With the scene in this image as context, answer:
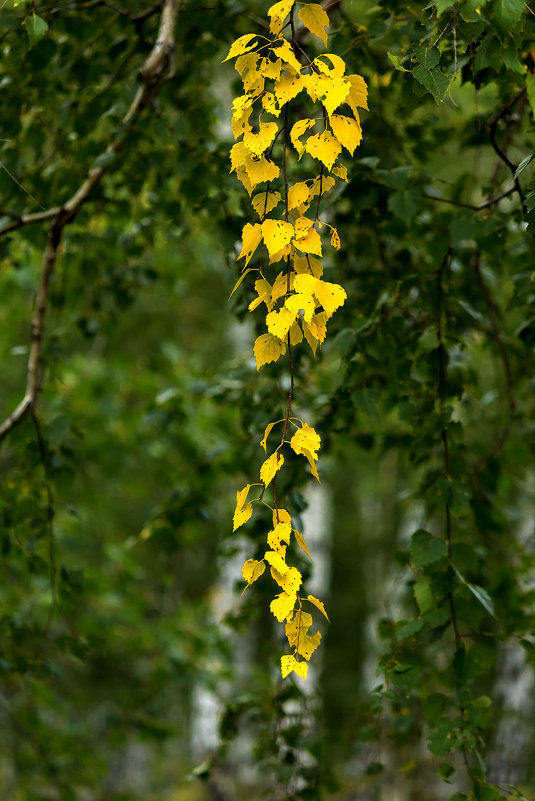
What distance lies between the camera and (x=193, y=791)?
304 inches

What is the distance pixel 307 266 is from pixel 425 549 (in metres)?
0.64

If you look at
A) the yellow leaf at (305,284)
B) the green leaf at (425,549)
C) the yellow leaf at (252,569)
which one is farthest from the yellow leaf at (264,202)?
the green leaf at (425,549)

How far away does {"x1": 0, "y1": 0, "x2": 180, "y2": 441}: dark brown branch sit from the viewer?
68.1 inches

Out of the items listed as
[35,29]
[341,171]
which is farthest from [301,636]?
[35,29]

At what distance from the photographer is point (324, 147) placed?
102cm

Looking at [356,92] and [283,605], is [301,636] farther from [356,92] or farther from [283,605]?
[356,92]

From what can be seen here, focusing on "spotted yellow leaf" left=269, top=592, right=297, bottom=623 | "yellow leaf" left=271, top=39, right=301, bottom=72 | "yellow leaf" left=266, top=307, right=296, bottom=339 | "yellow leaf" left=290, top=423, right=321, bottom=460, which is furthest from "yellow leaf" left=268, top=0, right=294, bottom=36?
"spotted yellow leaf" left=269, top=592, right=297, bottom=623

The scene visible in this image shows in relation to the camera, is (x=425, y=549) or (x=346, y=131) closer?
(x=346, y=131)

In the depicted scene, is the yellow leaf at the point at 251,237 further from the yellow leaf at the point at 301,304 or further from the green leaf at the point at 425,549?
the green leaf at the point at 425,549

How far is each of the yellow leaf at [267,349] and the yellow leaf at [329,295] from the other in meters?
0.09

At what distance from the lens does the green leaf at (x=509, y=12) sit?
1.02 m

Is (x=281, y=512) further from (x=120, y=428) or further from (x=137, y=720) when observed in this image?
(x=120, y=428)

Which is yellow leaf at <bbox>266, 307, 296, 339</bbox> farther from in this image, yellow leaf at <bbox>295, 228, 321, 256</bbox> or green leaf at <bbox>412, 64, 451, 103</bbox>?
green leaf at <bbox>412, 64, 451, 103</bbox>

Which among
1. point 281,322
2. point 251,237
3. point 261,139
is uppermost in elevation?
point 261,139
